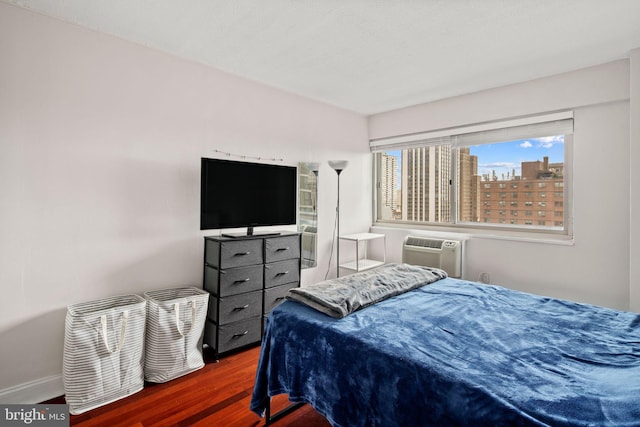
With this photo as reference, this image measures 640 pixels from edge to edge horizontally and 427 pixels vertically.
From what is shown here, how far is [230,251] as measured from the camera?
274 centimetres

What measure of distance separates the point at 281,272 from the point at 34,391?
74.1 inches

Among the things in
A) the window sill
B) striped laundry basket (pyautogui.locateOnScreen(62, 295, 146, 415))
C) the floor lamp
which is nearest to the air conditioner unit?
the window sill

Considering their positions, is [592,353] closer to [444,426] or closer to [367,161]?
[444,426]

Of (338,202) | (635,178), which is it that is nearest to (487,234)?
(635,178)

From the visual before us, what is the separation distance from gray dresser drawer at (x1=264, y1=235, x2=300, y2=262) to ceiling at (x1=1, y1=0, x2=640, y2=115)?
1576mm

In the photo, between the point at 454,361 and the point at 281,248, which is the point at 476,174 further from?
the point at 454,361

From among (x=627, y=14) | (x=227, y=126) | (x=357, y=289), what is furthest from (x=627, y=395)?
(x=227, y=126)

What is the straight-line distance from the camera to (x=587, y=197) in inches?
117

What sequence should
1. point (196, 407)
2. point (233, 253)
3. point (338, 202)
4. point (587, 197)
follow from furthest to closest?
1. point (338, 202)
2. point (587, 197)
3. point (233, 253)
4. point (196, 407)

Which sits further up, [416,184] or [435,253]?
[416,184]

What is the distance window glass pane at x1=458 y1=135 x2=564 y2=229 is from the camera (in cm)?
329

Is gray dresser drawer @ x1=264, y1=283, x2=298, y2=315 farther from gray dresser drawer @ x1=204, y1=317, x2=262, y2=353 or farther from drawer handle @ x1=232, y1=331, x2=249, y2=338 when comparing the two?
drawer handle @ x1=232, y1=331, x2=249, y2=338

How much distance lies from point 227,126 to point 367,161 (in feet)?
7.24

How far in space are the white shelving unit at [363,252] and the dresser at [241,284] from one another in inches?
42.1
